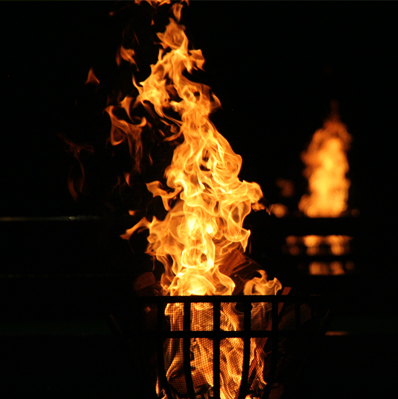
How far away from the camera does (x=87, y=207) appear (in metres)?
5.11

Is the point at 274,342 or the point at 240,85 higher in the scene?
the point at 240,85

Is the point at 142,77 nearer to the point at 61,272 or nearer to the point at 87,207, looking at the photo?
the point at 87,207

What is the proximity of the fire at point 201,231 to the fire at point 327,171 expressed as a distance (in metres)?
3.51

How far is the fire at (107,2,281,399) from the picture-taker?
192cm

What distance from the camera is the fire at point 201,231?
1922mm

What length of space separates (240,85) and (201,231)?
124 inches

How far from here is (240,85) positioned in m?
5.04

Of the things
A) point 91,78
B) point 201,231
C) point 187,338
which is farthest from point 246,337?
point 91,78

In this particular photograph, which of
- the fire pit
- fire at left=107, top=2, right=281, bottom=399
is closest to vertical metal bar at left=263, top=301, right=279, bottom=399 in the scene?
the fire pit

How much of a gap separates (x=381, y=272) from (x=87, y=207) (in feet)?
10.3

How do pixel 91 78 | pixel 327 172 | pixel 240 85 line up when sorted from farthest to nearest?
pixel 327 172
pixel 240 85
pixel 91 78

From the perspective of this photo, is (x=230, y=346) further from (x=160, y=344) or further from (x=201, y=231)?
(x=201, y=231)

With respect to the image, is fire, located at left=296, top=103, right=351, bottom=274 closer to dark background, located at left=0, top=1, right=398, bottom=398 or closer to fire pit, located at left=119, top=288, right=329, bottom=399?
dark background, located at left=0, top=1, right=398, bottom=398

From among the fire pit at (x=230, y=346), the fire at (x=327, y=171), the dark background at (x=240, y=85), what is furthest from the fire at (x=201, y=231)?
the fire at (x=327, y=171)
